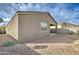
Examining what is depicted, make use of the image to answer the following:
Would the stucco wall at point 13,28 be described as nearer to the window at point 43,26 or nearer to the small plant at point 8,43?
the small plant at point 8,43

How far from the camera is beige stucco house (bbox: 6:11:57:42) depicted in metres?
2.88

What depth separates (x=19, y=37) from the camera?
290 cm

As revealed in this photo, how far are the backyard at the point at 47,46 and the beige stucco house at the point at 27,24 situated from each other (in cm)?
7

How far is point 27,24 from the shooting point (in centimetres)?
288

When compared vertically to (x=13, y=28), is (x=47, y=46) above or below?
below

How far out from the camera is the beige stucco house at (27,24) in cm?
288

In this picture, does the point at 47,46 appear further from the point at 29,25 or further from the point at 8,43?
the point at 8,43

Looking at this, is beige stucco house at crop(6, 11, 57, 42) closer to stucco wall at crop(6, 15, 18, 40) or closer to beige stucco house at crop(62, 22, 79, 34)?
stucco wall at crop(6, 15, 18, 40)

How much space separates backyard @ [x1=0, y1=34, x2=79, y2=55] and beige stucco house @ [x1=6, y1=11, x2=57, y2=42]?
69mm

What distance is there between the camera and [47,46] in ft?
9.43

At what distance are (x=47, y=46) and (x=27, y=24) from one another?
0.38 m

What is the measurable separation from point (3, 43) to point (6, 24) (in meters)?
0.25

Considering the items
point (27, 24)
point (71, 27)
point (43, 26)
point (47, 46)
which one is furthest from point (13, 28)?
point (71, 27)
